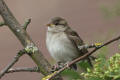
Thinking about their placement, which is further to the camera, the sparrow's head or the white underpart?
the sparrow's head

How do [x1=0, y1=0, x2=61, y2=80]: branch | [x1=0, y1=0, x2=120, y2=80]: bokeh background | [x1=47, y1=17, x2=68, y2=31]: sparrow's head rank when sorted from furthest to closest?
1. [x1=0, y1=0, x2=120, y2=80]: bokeh background
2. [x1=47, y1=17, x2=68, y2=31]: sparrow's head
3. [x1=0, y1=0, x2=61, y2=80]: branch

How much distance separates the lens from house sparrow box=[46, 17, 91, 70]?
11.1 ft

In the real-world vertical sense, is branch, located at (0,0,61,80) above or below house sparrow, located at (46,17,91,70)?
above

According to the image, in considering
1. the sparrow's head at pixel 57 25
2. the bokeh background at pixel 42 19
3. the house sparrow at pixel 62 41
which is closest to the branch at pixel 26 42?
the house sparrow at pixel 62 41

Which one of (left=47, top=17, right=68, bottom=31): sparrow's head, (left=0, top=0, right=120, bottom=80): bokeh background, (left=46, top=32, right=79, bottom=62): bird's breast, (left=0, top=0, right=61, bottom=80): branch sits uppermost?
(left=0, top=0, right=61, bottom=80): branch

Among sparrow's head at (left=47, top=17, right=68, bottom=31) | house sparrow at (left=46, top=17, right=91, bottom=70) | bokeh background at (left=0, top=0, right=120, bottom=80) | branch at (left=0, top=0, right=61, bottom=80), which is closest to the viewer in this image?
branch at (left=0, top=0, right=61, bottom=80)

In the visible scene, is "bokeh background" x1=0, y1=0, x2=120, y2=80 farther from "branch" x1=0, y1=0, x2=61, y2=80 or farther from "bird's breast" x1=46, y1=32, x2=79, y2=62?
"branch" x1=0, y1=0, x2=61, y2=80

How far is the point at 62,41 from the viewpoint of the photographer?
11.7 ft

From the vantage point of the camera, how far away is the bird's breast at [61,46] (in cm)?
338

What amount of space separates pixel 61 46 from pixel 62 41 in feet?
0.15

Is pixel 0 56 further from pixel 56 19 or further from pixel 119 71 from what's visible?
pixel 119 71

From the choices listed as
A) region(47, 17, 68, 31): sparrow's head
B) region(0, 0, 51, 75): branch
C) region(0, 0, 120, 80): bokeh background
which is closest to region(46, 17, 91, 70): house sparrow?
region(47, 17, 68, 31): sparrow's head

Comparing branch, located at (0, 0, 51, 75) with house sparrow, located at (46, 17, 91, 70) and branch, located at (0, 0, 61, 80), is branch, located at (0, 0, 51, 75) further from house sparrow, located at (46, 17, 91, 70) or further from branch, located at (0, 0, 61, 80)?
house sparrow, located at (46, 17, 91, 70)

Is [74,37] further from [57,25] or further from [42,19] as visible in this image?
[42,19]
